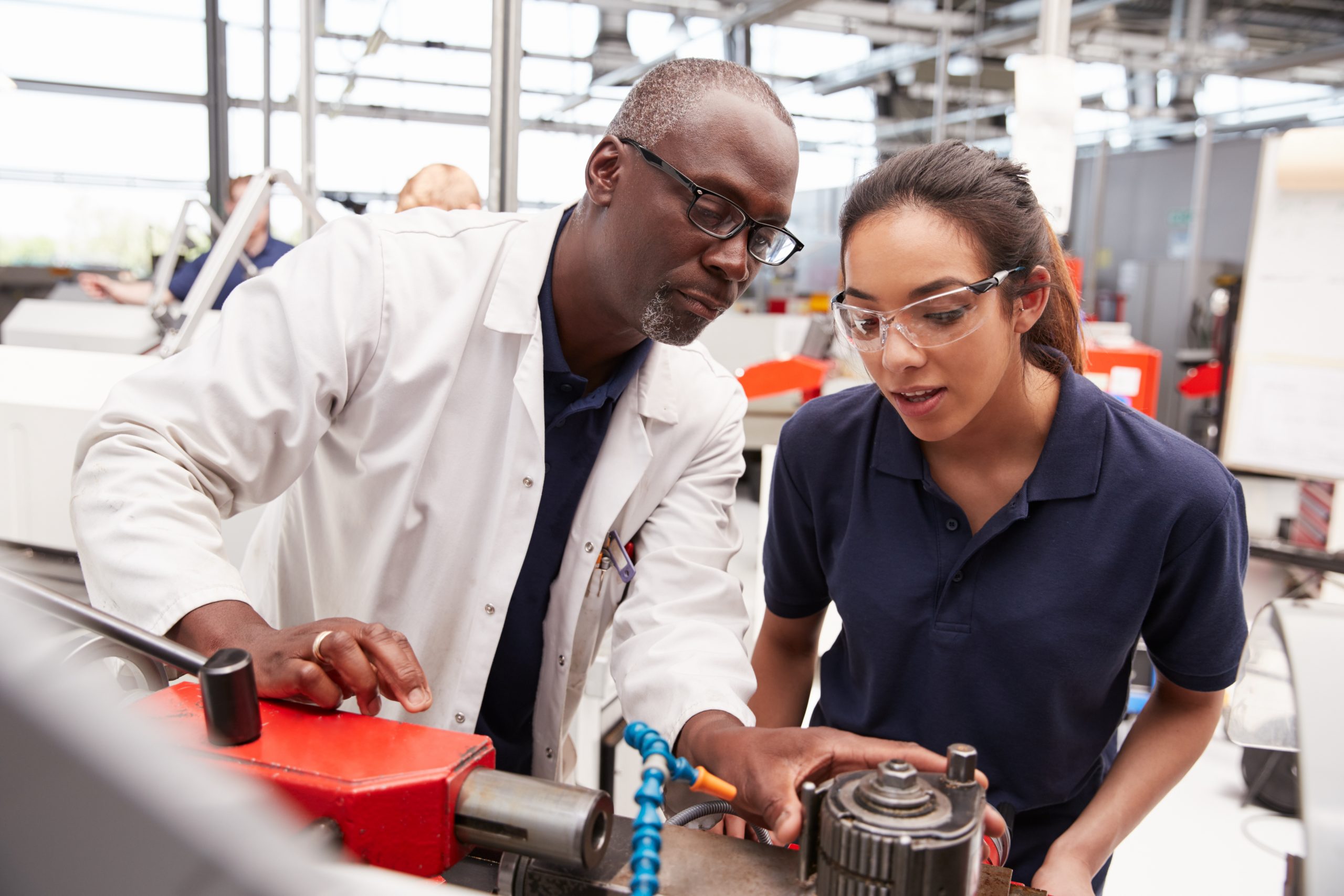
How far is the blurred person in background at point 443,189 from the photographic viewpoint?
301 cm

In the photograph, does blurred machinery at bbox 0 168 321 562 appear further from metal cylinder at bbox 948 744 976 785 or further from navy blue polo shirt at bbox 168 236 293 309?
navy blue polo shirt at bbox 168 236 293 309

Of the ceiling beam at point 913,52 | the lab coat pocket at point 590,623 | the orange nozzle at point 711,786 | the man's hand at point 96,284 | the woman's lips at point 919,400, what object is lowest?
the lab coat pocket at point 590,623

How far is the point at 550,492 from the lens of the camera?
1279 mm

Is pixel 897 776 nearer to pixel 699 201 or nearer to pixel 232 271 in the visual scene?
pixel 699 201

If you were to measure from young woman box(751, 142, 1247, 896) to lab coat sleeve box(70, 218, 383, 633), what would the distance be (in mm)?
602

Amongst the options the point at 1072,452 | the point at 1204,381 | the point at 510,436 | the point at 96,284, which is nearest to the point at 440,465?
the point at 510,436

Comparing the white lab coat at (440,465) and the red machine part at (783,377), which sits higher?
the white lab coat at (440,465)

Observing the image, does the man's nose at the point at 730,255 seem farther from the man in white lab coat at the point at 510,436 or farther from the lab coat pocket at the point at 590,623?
the lab coat pocket at the point at 590,623

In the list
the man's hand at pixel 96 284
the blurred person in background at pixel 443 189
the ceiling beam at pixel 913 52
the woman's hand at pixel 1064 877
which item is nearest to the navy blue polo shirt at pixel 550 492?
the woman's hand at pixel 1064 877

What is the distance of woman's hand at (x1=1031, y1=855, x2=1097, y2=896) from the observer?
3.37 feet

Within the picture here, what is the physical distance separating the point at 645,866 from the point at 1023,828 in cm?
76

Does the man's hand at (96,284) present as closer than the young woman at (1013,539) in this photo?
No

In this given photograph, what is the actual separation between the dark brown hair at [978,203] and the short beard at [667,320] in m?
0.21

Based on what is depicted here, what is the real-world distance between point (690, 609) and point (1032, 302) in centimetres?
57
